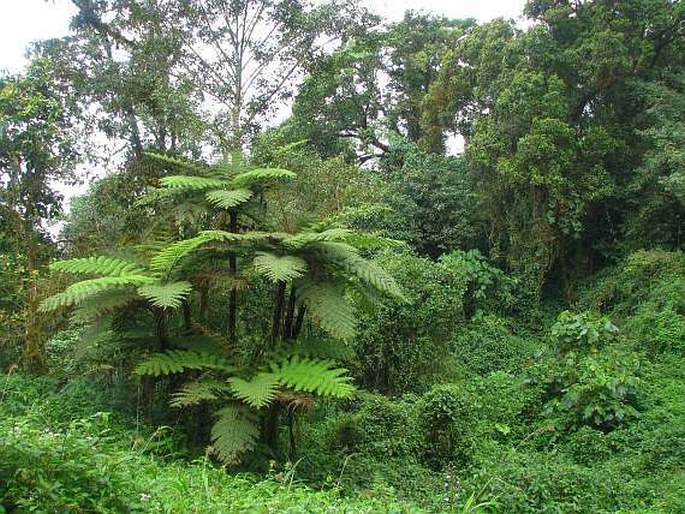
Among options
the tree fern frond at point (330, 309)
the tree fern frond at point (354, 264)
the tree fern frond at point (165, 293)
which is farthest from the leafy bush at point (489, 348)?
the tree fern frond at point (165, 293)

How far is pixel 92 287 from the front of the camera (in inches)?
172

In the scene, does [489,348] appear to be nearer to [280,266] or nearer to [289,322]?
[289,322]

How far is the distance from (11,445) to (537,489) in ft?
12.7

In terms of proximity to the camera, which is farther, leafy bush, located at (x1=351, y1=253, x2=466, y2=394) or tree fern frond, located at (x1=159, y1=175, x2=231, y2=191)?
leafy bush, located at (x1=351, y1=253, x2=466, y2=394)

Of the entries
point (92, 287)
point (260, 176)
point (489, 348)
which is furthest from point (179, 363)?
point (489, 348)

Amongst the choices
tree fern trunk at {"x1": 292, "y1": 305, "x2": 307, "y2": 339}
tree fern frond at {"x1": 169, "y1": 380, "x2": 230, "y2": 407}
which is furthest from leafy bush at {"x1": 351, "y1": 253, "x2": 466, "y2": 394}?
tree fern frond at {"x1": 169, "y1": 380, "x2": 230, "y2": 407}

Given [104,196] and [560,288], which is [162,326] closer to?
[104,196]

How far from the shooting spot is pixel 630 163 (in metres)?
12.6

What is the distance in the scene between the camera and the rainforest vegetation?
4449 millimetres

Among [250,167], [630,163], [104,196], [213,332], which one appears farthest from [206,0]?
[630,163]

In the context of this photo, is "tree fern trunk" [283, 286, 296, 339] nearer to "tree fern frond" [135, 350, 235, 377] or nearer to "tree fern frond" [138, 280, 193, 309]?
"tree fern frond" [135, 350, 235, 377]

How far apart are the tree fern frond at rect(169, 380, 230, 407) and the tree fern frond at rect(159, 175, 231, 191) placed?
1.47 metres

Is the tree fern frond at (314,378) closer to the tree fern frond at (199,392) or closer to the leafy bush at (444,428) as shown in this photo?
the tree fern frond at (199,392)

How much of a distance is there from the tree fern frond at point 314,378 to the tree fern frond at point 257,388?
0.07 meters
